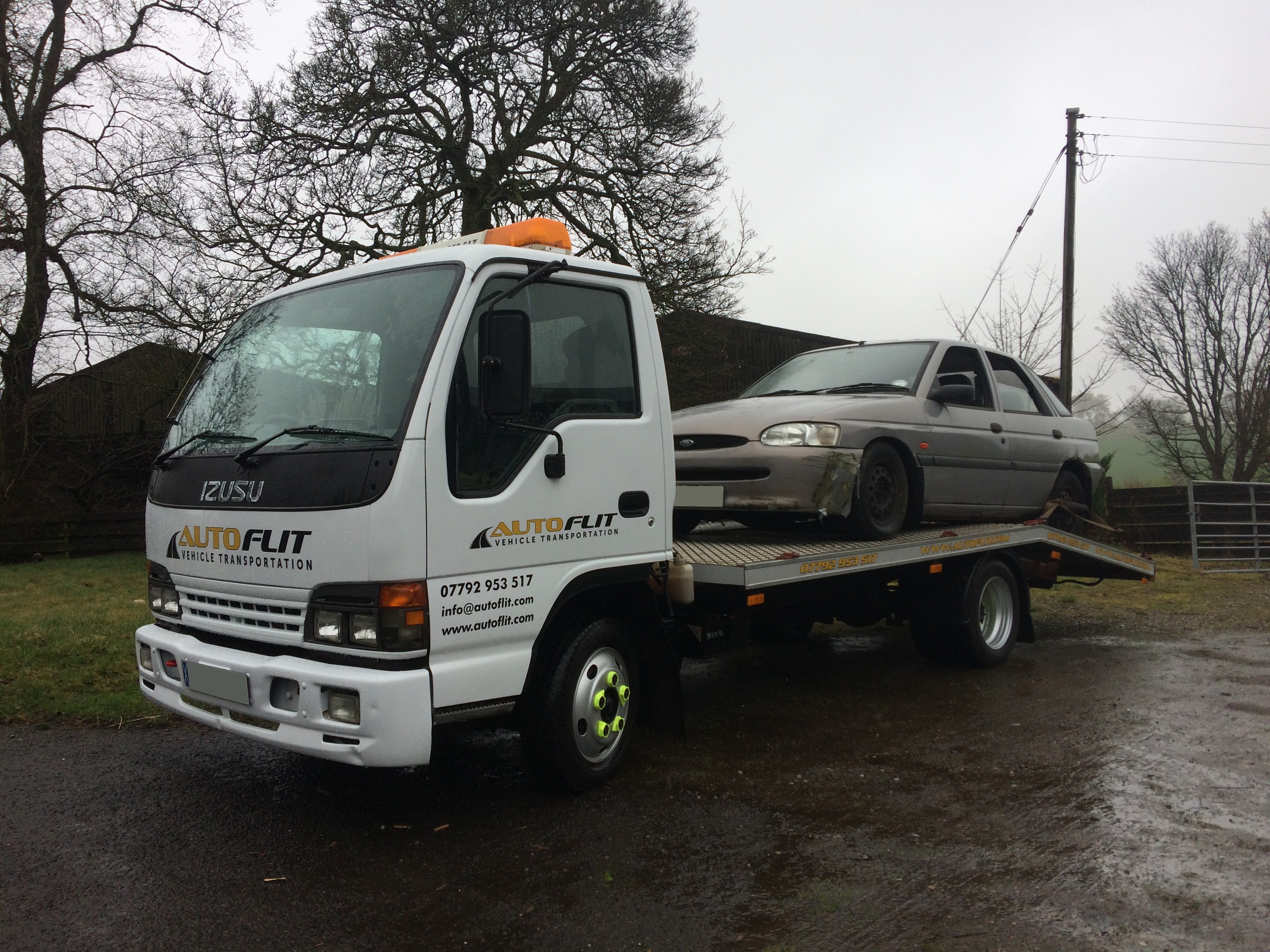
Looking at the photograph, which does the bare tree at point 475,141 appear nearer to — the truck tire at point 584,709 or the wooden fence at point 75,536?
the wooden fence at point 75,536

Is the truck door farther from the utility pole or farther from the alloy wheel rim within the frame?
the utility pole

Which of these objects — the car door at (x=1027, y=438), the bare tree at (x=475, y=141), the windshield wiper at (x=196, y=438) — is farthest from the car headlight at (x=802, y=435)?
the bare tree at (x=475, y=141)

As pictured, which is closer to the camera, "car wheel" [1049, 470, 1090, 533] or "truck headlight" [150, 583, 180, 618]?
"truck headlight" [150, 583, 180, 618]

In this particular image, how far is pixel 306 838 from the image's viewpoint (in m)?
3.91

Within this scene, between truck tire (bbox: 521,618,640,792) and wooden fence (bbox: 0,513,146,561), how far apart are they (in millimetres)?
14248

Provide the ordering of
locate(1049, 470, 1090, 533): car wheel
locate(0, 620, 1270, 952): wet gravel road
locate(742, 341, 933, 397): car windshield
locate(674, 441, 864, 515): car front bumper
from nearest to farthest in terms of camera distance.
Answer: locate(0, 620, 1270, 952): wet gravel road < locate(674, 441, 864, 515): car front bumper < locate(742, 341, 933, 397): car windshield < locate(1049, 470, 1090, 533): car wheel

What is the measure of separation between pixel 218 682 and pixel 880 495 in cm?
400

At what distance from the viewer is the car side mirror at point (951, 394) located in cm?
651

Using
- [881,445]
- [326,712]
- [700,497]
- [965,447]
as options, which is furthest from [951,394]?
[326,712]

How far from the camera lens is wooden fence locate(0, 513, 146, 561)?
1605cm

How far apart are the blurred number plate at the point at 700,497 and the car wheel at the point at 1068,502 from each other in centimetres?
368

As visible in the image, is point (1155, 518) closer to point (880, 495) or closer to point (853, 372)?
point (853, 372)

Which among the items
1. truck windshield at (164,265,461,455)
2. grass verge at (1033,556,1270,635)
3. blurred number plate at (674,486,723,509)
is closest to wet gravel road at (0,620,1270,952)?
blurred number plate at (674,486,723,509)

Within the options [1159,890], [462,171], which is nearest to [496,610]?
[1159,890]
